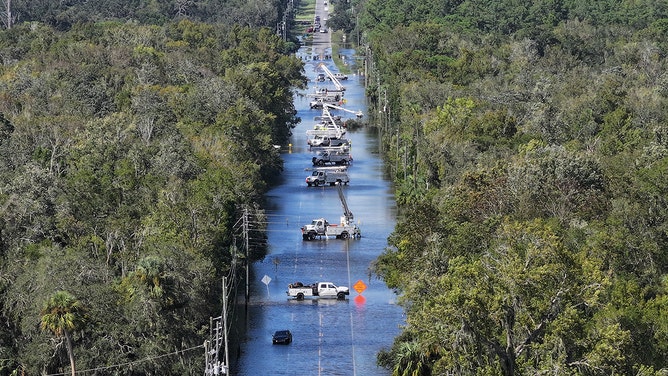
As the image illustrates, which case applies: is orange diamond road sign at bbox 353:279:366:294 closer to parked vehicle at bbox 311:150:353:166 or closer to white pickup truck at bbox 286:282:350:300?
white pickup truck at bbox 286:282:350:300

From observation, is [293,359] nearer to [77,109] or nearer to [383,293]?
[383,293]

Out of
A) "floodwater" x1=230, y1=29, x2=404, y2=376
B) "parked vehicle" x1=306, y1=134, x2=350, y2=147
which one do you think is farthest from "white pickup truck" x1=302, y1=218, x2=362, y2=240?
"parked vehicle" x1=306, y1=134, x2=350, y2=147

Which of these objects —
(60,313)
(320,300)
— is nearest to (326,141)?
(320,300)

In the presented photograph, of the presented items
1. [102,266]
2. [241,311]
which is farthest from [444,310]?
[241,311]

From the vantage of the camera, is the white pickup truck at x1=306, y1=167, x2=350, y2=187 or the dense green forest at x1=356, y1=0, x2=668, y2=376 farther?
the white pickup truck at x1=306, y1=167, x2=350, y2=187

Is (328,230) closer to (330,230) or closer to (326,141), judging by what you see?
(330,230)
